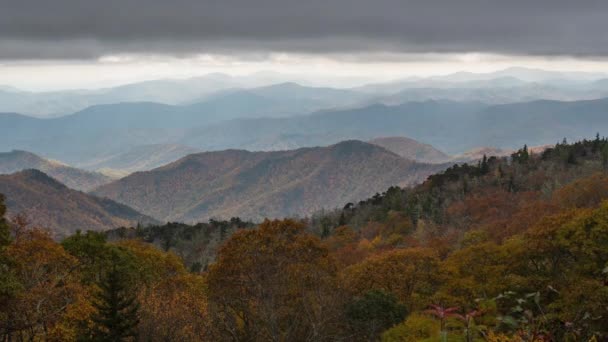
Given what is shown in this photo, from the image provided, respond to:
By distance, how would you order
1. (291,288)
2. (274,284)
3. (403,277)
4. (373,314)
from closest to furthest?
(274,284)
(291,288)
(373,314)
(403,277)

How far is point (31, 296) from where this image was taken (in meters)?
39.4

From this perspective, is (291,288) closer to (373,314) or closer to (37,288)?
(373,314)

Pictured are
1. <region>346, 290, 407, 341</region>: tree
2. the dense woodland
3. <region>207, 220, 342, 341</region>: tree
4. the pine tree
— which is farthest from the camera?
<region>346, 290, 407, 341</region>: tree

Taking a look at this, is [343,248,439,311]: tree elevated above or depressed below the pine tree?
below

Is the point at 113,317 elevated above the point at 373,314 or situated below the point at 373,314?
above


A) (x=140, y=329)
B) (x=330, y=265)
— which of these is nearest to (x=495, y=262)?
(x=330, y=265)

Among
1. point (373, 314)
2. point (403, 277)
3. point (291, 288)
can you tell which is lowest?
point (373, 314)

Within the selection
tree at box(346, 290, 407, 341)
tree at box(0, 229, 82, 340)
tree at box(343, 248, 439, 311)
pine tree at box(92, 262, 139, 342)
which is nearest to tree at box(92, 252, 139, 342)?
pine tree at box(92, 262, 139, 342)

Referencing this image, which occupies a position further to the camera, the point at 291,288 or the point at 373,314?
the point at 373,314

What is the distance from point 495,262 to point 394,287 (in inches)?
391

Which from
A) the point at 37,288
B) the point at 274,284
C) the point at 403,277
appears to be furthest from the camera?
the point at 403,277

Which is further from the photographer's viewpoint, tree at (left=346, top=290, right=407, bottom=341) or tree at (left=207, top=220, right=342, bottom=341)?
tree at (left=346, top=290, right=407, bottom=341)

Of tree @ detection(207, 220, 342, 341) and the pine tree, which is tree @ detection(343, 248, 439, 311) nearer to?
tree @ detection(207, 220, 342, 341)

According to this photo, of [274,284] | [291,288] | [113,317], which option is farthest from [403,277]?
[113,317]
